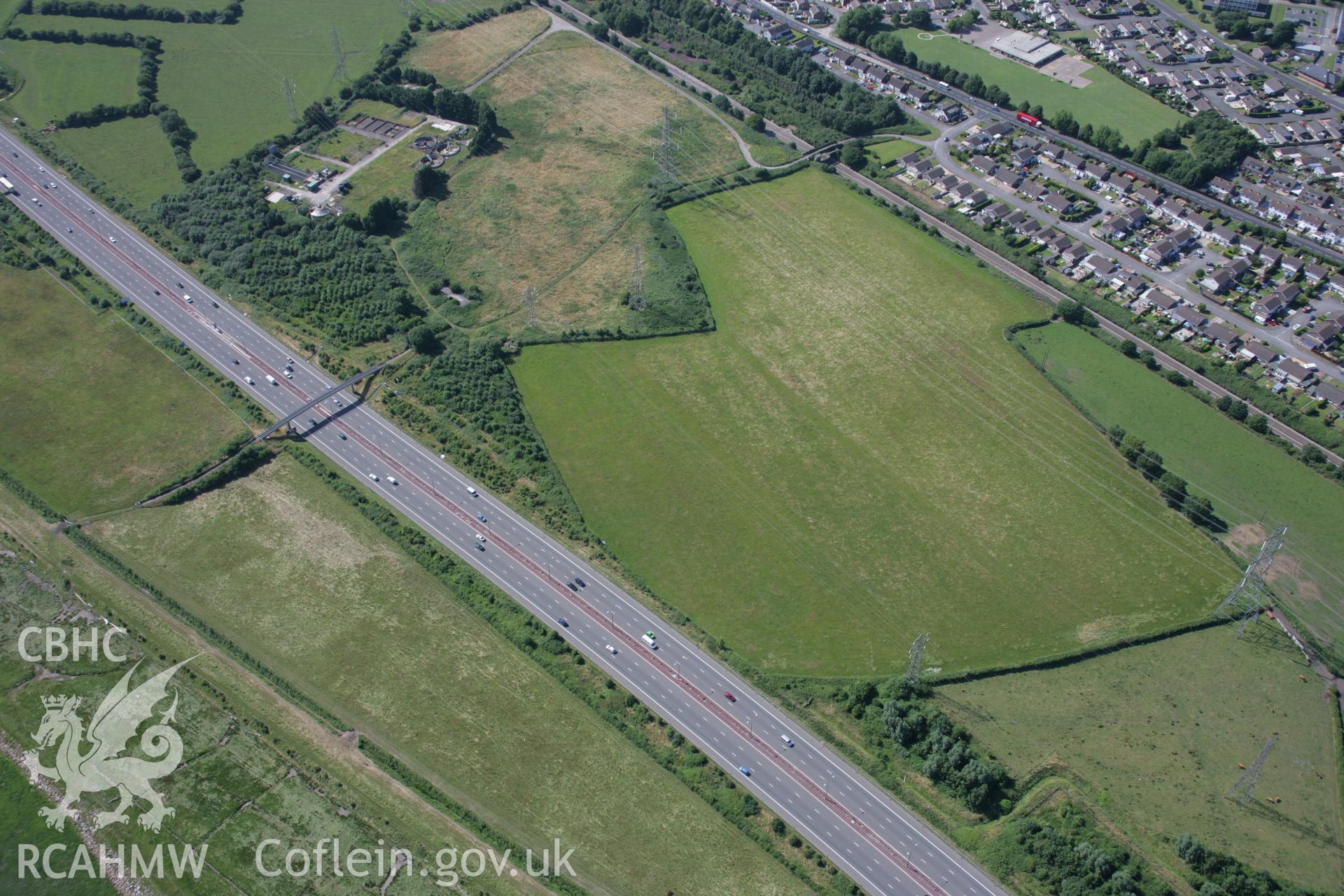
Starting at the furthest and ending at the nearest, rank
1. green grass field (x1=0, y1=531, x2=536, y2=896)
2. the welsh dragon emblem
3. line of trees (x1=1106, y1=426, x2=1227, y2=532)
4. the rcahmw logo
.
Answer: line of trees (x1=1106, y1=426, x2=1227, y2=532)
the welsh dragon emblem
the rcahmw logo
green grass field (x1=0, y1=531, x2=536, y2=896)

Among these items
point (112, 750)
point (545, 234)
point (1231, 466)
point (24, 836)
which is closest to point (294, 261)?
point (545, 234)

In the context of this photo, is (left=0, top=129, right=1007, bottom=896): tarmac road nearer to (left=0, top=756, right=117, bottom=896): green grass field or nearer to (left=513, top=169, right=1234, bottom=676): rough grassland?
(left=513, top=169, right=1234, bottom=676): rough grassland

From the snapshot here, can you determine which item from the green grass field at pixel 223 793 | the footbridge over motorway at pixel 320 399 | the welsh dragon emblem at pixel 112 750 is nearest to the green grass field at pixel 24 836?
the green grass field at pixel 223 793

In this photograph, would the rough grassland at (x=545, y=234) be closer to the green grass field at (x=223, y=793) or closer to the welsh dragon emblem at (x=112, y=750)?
the green grass field at (x=223, y=793)

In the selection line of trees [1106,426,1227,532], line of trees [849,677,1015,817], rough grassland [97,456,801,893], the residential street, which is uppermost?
the residential street

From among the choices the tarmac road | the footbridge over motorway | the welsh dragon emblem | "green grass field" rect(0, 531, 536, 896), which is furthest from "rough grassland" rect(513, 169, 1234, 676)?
the welsh dragon emblem

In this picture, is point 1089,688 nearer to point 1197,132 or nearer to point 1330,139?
point 1197,132
